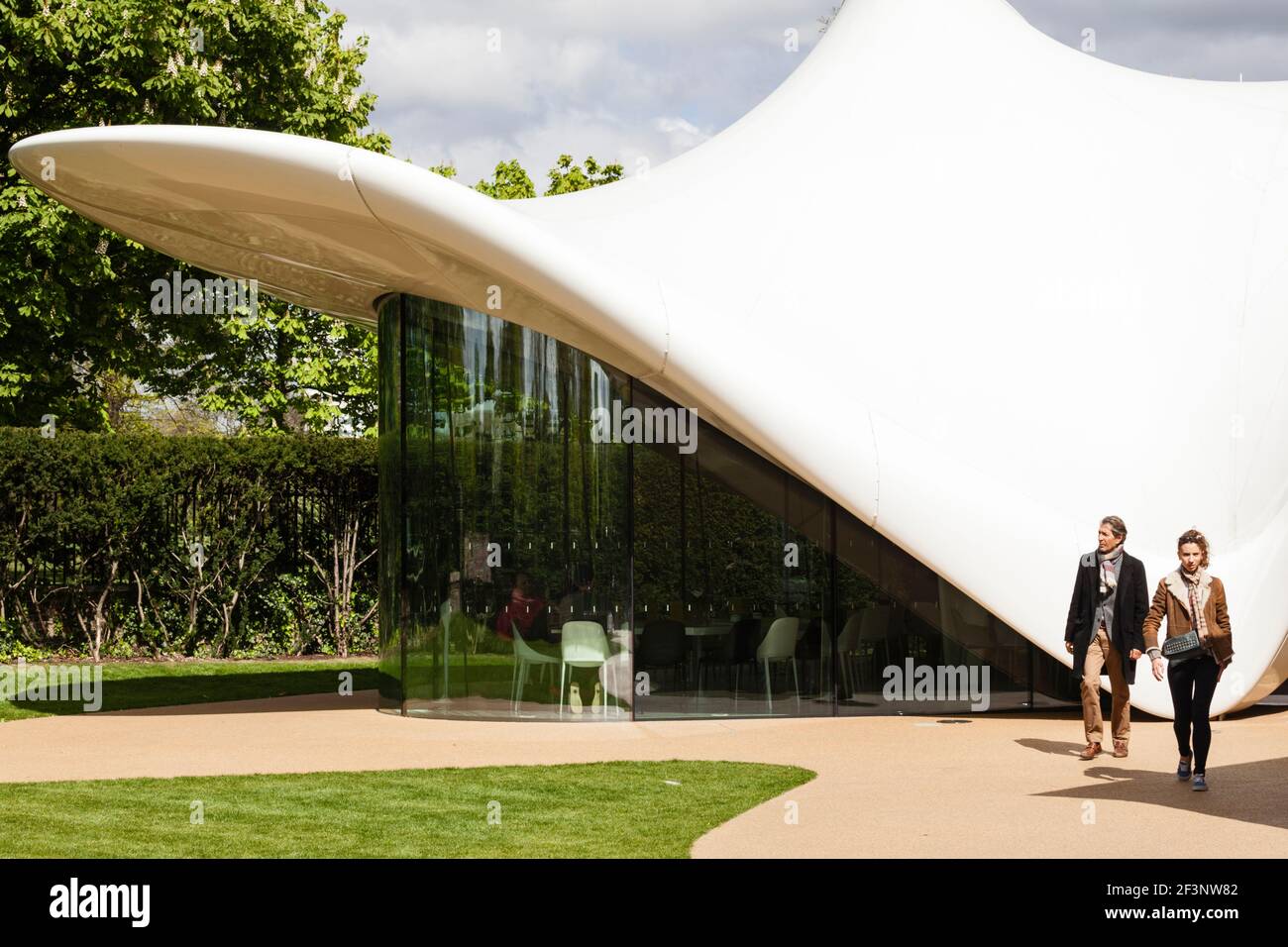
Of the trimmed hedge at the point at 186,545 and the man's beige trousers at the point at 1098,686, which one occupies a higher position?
the trimmed hedge at the point at 186,545

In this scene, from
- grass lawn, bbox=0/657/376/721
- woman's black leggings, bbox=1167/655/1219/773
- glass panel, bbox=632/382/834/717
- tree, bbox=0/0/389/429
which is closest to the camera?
woman's black leggings, bbox=1167/655/1219/773

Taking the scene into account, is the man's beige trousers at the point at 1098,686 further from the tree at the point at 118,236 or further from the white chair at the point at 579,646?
the tree at the point at 118,236

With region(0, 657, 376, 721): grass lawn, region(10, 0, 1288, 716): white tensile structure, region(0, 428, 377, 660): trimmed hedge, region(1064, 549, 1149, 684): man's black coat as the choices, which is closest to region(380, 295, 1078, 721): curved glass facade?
region(10, 0, 1288, 716): white tensile structure

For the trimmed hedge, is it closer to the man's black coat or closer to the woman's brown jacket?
the man's black coat

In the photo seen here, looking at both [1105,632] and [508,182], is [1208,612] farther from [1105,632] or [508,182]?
[508,182]

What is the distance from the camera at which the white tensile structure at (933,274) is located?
12422 mm

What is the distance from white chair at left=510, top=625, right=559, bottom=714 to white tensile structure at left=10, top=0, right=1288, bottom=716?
8.54 ft

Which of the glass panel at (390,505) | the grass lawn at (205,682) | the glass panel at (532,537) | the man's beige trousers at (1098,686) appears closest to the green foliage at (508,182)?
the grass lawn at (205,682)

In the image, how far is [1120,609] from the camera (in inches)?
429

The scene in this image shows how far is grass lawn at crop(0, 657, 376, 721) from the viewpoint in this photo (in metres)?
15.1

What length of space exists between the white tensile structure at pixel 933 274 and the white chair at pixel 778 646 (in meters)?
1.39
